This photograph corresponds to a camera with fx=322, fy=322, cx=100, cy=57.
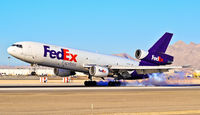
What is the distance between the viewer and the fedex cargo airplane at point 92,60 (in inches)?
1852

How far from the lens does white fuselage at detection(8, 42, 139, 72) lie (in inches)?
1842

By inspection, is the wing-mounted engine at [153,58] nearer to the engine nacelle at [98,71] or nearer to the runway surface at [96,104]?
the engine nacelle at [98,71]

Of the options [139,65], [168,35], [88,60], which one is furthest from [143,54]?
[88,60]

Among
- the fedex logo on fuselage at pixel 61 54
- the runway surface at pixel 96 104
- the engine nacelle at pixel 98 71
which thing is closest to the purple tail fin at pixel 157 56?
the engine nacelle at pixel 98 71

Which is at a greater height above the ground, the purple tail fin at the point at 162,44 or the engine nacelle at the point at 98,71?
the purple tail fin at the point at 162,44

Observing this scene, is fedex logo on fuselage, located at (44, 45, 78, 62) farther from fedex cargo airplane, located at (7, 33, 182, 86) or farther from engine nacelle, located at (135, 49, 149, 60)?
engine nacelle, located at (135, 49, 149, 60)

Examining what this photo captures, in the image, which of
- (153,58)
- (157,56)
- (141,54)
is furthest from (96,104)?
(157,56)

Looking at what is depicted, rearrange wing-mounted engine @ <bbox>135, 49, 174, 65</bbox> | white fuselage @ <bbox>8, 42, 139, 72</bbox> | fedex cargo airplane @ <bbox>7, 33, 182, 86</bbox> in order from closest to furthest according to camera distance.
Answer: white fuselage @ <bbox>8, 42, 139, 72</bbox> < fedex cargo airplane @ <bbox>7, 33, 182, 86</bbox> < wing-mounted engine @ <bbox>135, 49, 174, 65</bbox>

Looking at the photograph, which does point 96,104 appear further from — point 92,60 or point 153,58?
point 153,58

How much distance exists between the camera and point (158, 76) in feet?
200

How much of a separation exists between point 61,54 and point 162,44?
2030 cm

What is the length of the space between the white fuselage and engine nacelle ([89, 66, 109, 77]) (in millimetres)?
1495

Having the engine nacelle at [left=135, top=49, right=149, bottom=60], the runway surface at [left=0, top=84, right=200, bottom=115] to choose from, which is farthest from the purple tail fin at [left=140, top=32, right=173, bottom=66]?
the runway surface at [left=0, top=84, right=200, bottom=115]

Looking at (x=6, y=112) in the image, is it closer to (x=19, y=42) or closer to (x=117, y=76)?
(x=19, y=42)
